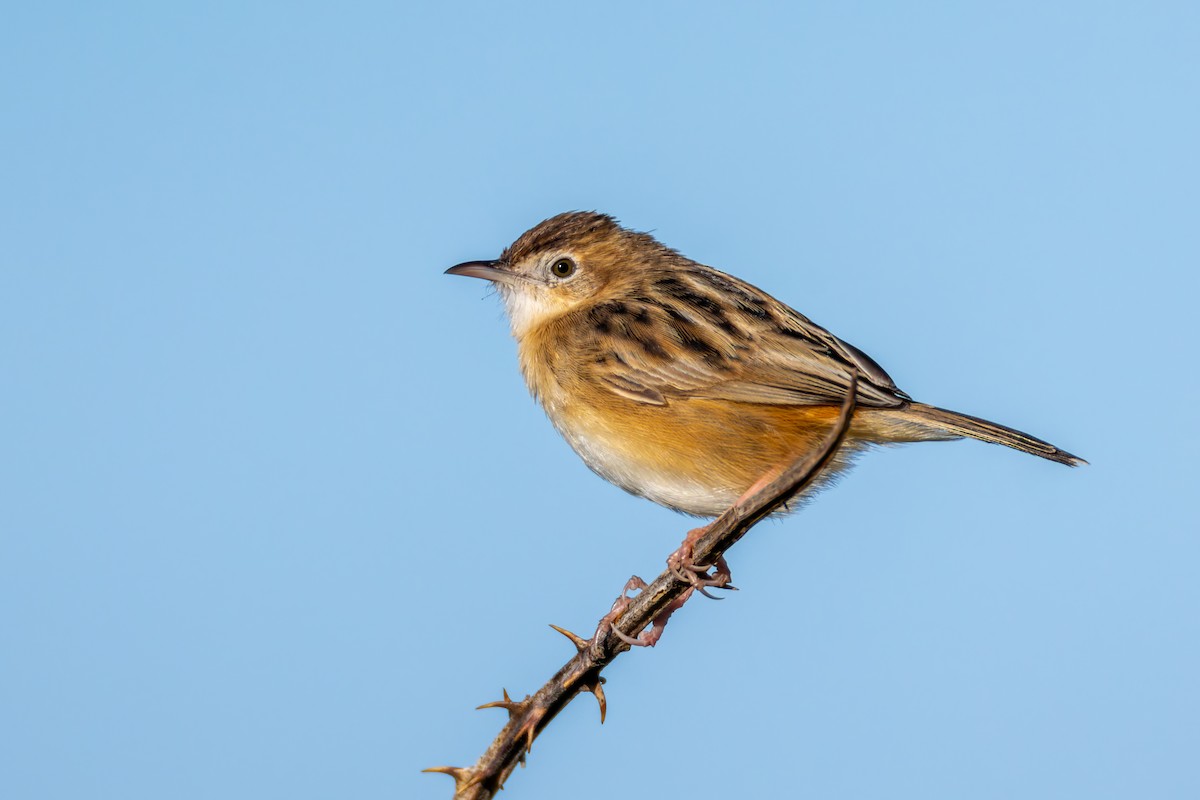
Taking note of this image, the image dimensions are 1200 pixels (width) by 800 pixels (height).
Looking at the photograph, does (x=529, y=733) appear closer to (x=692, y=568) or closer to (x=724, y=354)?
(x=692, y=568)

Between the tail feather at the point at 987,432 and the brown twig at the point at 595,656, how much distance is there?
2006 millimetres

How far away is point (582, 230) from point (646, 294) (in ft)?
3.59

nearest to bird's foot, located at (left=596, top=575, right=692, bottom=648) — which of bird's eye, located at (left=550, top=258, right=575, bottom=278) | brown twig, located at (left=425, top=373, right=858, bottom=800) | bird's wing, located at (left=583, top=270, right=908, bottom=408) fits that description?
brown twig, located at (left=425, top=373, right=858, bottom=800)

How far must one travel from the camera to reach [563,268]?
25.5ft

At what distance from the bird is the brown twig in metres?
1.29

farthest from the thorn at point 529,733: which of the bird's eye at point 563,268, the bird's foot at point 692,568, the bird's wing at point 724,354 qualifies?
the bird's eye at point 563,268

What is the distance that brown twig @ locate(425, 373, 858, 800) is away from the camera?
10.7 ft

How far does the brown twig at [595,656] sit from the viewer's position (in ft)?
10.7

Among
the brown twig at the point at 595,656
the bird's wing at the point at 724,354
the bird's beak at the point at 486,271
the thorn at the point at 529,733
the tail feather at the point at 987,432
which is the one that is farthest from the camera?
the bird's beak at the point at 486,271

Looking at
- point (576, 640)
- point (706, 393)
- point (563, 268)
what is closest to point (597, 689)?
point (576, 640)

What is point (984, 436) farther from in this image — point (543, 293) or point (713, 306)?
point (543, 293)

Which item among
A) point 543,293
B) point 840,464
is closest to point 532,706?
point 840,464

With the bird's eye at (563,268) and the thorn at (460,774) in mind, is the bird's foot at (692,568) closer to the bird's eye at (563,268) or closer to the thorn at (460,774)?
the thorn at (460,774)

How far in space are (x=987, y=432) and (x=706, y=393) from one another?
4.64 feet
